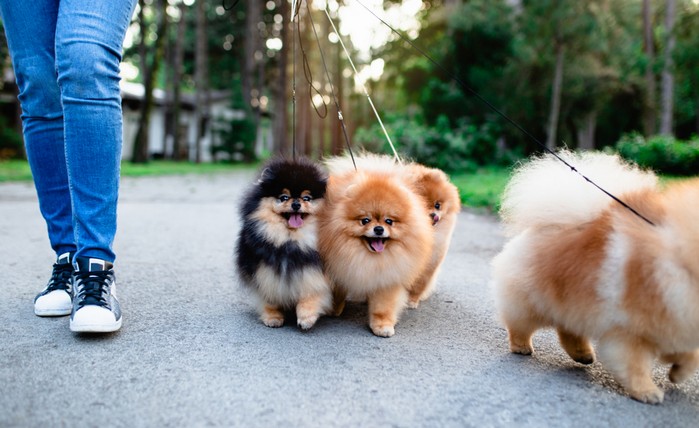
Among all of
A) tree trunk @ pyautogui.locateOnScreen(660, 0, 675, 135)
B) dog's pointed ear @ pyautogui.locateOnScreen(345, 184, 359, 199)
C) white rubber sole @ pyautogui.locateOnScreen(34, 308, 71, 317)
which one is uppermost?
tree trunk @ pyautogui.locateOnScreen(660, 0, 675, 135)

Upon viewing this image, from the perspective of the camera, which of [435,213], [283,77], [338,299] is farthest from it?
[283,77]

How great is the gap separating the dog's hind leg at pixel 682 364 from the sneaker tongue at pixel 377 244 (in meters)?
1.27

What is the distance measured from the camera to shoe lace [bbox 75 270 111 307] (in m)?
2.26

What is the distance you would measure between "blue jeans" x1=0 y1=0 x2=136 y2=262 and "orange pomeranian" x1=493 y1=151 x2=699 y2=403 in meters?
1.79

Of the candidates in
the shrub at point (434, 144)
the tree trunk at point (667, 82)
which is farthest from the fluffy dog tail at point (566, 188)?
the tree trunk at point (667, 82)

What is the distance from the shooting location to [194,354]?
216cm

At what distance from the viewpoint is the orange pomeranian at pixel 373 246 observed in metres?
2.69

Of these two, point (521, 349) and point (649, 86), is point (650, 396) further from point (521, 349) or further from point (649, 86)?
point (649, 86)

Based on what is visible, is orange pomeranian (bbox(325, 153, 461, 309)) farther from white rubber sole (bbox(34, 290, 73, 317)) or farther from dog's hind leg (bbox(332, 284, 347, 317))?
white rubber sole (bbox(34, 290, 73, 317))

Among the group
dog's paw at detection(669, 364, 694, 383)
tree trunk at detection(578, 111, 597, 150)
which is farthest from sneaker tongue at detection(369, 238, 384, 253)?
tree trunk at detection(578, 111, 597, 150)

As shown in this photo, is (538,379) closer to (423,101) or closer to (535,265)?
(535,265)

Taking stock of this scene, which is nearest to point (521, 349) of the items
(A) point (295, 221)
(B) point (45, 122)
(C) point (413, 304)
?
(C) point (413, 304)

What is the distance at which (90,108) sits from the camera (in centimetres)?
235

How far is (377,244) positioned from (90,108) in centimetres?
143
